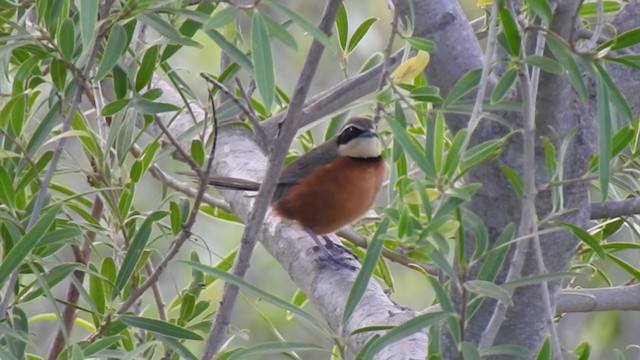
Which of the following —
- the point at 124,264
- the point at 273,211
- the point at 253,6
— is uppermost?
the point at 253,6

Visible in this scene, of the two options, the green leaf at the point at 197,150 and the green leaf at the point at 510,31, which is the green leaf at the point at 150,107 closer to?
the green leaf at the point at 197,150

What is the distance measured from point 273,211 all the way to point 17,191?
3.76ft

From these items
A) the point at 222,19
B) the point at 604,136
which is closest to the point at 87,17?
the point at 222,19

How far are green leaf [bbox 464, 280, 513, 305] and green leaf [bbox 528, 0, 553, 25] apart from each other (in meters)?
0.35

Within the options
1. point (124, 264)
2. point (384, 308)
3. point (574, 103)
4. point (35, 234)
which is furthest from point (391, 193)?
point (35, 234)

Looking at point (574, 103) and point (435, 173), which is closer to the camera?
point (435, 173)

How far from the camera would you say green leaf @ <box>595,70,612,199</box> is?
4.18 ft

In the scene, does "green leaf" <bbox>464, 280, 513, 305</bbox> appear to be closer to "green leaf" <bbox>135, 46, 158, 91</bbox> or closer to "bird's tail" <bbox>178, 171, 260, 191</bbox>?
"green leaf" <bbox>135, 46, 158, 91</bbox>

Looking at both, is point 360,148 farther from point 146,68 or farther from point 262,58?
point 262,58

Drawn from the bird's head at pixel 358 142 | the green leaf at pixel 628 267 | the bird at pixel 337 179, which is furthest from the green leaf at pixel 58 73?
the bird's head at pixel 358 142

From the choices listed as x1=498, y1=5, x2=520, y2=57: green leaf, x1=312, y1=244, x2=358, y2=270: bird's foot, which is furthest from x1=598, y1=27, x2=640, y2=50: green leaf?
x1=312, y1=244, x2=358, y2=270: bird's foot

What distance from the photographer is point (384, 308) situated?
71.3 inches

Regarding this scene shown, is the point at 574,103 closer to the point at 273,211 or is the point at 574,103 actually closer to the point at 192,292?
the point at 192,292

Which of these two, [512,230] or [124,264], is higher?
[512,230]
